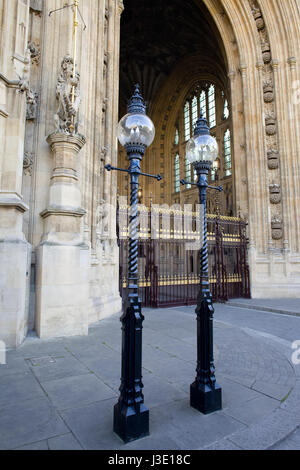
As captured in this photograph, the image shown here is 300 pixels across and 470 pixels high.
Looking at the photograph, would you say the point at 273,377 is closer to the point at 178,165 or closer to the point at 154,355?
the point at 154,355

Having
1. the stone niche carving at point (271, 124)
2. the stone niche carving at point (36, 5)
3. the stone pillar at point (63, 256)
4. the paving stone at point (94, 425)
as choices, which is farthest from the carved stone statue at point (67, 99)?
the stone niche carving at point (271, 124)

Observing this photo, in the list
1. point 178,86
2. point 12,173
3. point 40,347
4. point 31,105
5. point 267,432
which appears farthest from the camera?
point 178,86

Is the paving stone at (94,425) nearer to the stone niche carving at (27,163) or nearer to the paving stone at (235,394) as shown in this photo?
the paving stone at (235,394)

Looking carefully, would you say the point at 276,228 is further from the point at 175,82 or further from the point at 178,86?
the point at 175,82

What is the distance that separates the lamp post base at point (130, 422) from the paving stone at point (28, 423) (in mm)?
478

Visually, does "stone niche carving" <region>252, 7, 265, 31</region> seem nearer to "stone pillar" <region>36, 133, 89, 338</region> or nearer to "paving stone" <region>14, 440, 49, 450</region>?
"stone pillar" <region>36, 133, 89, 338</region>

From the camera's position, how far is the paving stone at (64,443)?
2.25 m

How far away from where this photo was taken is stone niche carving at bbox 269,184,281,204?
14539 mm

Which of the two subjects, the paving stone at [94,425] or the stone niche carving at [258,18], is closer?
the paving stone at [94,425]

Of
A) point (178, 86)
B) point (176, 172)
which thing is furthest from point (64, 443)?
point (178, 86)

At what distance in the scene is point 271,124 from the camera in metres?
15.1

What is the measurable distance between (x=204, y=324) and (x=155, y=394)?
3.27 ft

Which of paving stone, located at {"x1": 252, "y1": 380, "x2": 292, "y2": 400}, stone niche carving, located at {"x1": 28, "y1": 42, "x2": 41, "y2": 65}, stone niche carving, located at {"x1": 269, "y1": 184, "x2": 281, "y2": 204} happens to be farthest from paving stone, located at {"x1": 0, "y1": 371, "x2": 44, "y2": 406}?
stone niche carving, located at {"x1": 269, "y1": 184, "x2": 281, "y2": 204}

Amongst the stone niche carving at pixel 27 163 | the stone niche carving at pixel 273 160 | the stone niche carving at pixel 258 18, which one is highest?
the stone niche carving at pixel 258 18
